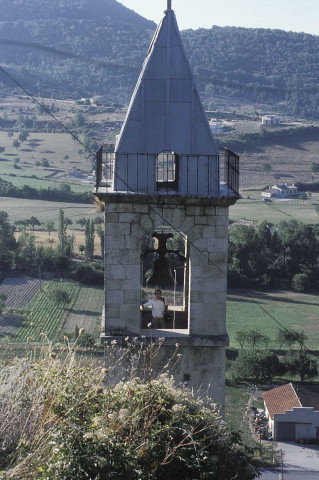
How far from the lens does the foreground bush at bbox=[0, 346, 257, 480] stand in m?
6.60

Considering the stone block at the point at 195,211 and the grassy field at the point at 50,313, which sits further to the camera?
the grassy field at the point at 50,313

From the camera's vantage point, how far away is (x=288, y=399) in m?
41.4

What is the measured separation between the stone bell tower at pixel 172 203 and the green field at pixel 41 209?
267 ft

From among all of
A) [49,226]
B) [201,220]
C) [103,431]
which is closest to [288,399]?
[201,220]

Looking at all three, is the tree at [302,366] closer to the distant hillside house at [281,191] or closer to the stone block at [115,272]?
the stone block at [115,272]

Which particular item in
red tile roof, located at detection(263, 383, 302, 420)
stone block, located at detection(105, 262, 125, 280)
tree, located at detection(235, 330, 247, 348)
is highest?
stone block, located at detection(105, 262, 125, 280)

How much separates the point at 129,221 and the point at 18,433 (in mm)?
2647

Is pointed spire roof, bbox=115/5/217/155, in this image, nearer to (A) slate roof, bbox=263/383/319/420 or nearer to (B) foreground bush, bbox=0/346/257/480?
(B) foreground bush, bbox=0/346/257/480

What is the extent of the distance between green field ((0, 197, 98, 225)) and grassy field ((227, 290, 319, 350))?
1044 inches

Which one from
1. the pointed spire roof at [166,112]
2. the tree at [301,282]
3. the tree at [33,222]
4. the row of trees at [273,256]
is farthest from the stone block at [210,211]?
the tree at [33,222]

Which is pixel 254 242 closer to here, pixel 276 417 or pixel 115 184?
pixel 276 417

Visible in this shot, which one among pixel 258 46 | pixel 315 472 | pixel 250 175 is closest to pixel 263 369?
pixel 315 472

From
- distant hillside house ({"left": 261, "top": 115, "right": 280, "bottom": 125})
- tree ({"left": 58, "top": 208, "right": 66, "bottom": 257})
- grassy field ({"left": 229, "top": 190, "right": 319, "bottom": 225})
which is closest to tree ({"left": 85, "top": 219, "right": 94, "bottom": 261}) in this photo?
tree ({"left": 58, "top": 208, "right": 66, "bottom": 257})

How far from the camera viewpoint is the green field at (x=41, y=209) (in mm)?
92375
